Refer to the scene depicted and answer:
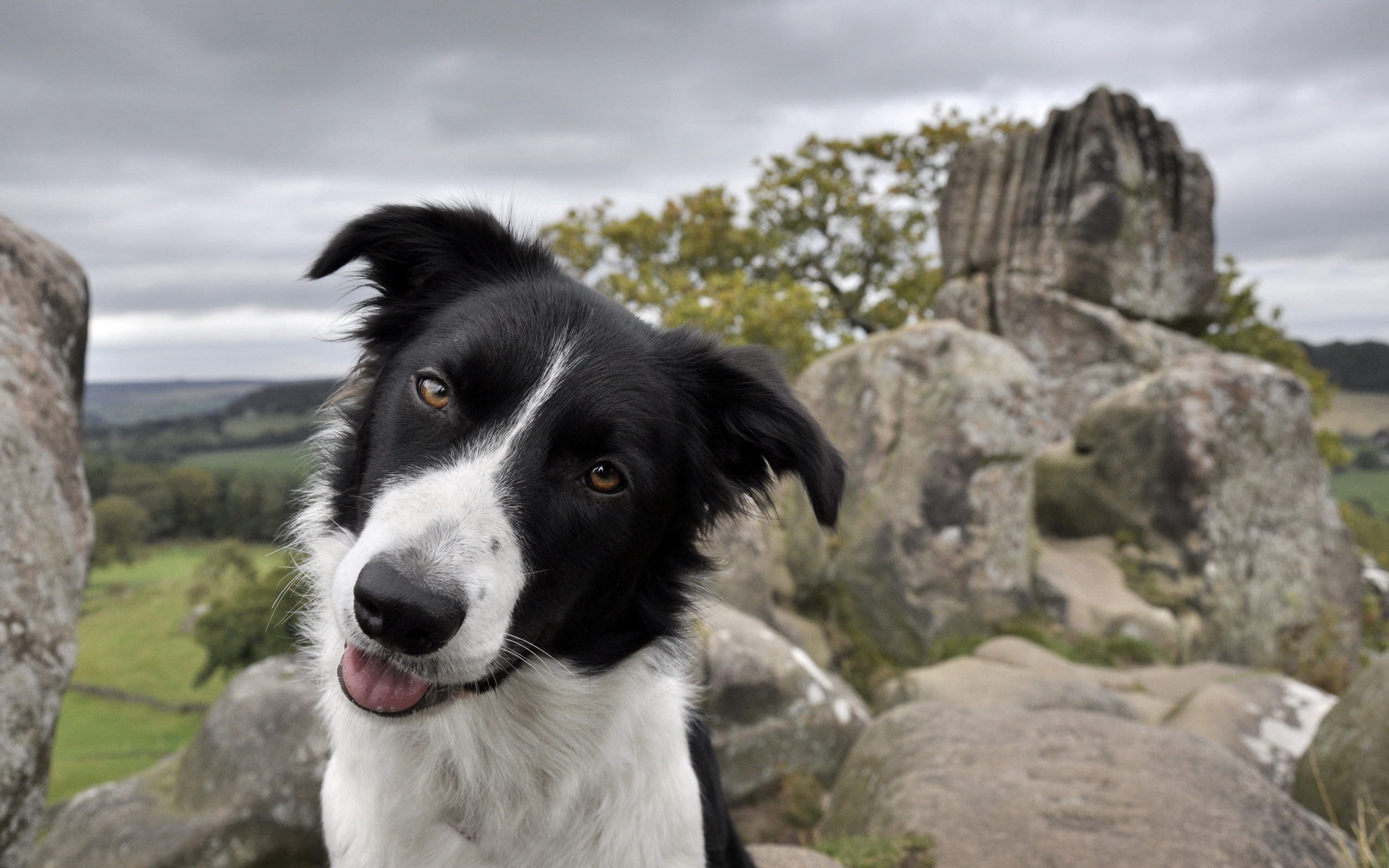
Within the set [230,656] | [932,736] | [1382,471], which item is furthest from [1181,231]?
[1382,471]

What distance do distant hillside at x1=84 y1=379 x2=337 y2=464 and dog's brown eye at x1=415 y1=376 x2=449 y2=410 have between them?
26293 millimetres

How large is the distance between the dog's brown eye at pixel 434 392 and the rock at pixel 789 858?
9.19 feet

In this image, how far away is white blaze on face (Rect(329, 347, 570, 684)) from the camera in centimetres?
209

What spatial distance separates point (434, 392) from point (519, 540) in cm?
56

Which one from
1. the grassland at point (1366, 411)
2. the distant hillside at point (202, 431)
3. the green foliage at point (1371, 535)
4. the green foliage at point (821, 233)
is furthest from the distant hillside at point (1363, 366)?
the distant hillside at point (202, 431)

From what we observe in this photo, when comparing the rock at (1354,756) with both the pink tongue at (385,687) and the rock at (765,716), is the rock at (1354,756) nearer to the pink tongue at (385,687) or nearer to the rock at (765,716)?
the rock at (765,716)

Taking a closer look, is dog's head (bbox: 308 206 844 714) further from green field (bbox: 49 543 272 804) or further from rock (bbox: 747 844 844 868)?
green field (bbox: 49 543 272 804)

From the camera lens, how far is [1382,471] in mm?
66312

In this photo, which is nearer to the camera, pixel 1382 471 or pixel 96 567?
pixel 96 567

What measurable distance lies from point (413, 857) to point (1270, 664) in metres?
14.5

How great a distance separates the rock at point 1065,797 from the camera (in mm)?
4438

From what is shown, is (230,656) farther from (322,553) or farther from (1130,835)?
(1130,835)

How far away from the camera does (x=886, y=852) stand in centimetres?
461

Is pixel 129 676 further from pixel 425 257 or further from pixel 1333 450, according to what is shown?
pixel 1333 450
